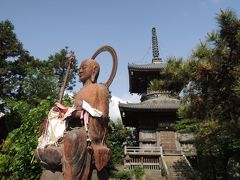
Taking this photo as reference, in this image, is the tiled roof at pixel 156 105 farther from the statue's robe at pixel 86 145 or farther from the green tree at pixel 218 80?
the statue's robe at pixel 86 145

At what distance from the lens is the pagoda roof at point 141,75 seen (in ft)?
100

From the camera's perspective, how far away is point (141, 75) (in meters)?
31.5

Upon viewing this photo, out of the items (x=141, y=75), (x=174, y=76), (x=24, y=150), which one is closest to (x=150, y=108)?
(x=141, y=75)

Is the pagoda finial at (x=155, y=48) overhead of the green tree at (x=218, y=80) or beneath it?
overhead

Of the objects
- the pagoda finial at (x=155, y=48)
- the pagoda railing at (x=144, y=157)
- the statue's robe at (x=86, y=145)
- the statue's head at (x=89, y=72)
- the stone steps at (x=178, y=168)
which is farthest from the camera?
the pagoda finial at (x=155, y=48)

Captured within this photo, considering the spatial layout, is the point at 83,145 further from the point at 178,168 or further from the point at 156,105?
the point at 156,105

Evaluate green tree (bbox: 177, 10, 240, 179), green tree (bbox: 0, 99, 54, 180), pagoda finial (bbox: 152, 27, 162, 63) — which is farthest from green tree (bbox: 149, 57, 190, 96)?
pagoda finial (bbox: 152, 27, 162, 63)

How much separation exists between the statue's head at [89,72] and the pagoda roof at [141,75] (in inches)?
937

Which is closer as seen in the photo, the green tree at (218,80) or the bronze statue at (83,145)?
the bronze statue at (83,145)

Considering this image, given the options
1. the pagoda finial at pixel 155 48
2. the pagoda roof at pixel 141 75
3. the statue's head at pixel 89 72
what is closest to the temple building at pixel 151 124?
the pagoda roof at pixel 141 75

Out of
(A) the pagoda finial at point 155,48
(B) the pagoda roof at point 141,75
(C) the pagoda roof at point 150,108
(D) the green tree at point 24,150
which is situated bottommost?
(D) the green tree at point 24,150

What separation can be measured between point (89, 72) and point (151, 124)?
2162 cm

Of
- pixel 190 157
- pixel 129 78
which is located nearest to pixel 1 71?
pixel 129 78

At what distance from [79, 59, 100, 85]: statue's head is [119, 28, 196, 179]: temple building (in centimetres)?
1446
